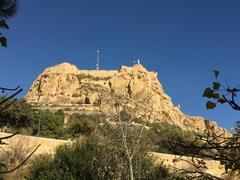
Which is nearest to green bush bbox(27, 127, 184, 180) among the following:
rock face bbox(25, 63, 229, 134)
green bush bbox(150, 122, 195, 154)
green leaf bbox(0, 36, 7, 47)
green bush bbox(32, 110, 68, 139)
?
green bush bbox(150, 122, 195, 154)

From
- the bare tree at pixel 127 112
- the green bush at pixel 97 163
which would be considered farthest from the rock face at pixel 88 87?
the bare tree at pixel 127 112

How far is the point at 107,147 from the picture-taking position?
16.5 metres

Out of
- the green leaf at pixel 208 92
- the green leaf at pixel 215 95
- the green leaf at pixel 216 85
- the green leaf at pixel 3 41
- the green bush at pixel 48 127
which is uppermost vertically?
the green bush at pixel 48 127

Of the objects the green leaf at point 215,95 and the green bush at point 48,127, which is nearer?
the green leaf at point 215,95

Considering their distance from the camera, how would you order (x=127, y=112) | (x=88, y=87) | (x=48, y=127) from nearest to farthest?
(x=127, y=112), (x=48, y=127), (x=88, y=87)

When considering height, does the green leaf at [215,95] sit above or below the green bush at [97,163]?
below

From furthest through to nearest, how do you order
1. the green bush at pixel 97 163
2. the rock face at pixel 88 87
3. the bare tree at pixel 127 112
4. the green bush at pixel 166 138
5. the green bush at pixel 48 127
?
the rock face at pixel 88 87 < the green bush at pixel 48 127 < the green bush at pixel 97 163 < the bare tree at pixel 127 112 < the green bush at pixel 166 138

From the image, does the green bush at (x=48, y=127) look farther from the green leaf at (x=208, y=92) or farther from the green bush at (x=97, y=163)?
the green leaf at (x=208, y=92)

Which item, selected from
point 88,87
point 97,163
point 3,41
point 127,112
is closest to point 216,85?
point 3,41

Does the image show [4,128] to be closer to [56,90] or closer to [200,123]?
[56,90]

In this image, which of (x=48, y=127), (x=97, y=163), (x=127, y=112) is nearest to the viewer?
(x=127, y=112)

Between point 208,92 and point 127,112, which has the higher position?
point 127,112

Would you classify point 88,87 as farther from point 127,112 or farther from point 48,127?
point 127,112

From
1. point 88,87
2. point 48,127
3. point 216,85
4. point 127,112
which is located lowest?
point 216,85
